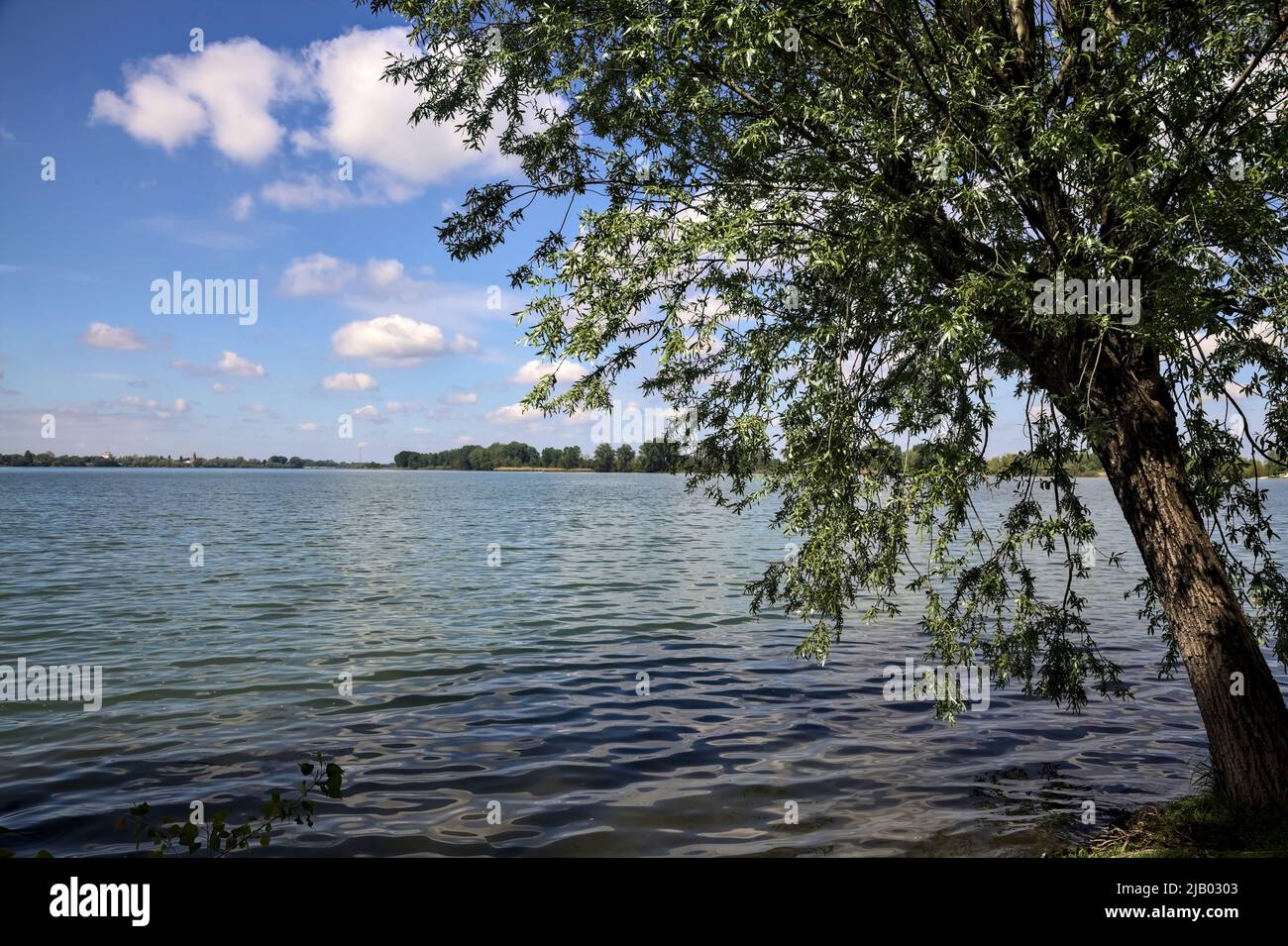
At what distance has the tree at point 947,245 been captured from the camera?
7465mm

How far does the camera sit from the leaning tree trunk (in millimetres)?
8836

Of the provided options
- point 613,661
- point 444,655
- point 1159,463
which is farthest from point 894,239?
point 444,655

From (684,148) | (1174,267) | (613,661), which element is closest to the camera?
(1174,267)

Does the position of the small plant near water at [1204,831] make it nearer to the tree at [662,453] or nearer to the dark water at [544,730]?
the dark water at [544,730]

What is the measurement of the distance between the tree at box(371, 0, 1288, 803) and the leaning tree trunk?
0.03 metres

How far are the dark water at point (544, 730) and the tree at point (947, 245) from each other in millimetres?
2101

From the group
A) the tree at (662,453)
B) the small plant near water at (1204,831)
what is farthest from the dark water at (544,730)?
the tree at (662,453)

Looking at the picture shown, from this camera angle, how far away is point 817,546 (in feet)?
30.8

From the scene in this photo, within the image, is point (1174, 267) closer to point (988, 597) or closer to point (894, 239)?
point (894, 239)

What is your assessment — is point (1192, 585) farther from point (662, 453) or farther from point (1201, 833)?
point (662, 453)

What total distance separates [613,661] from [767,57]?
1242cm

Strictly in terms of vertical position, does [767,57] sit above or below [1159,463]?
above
